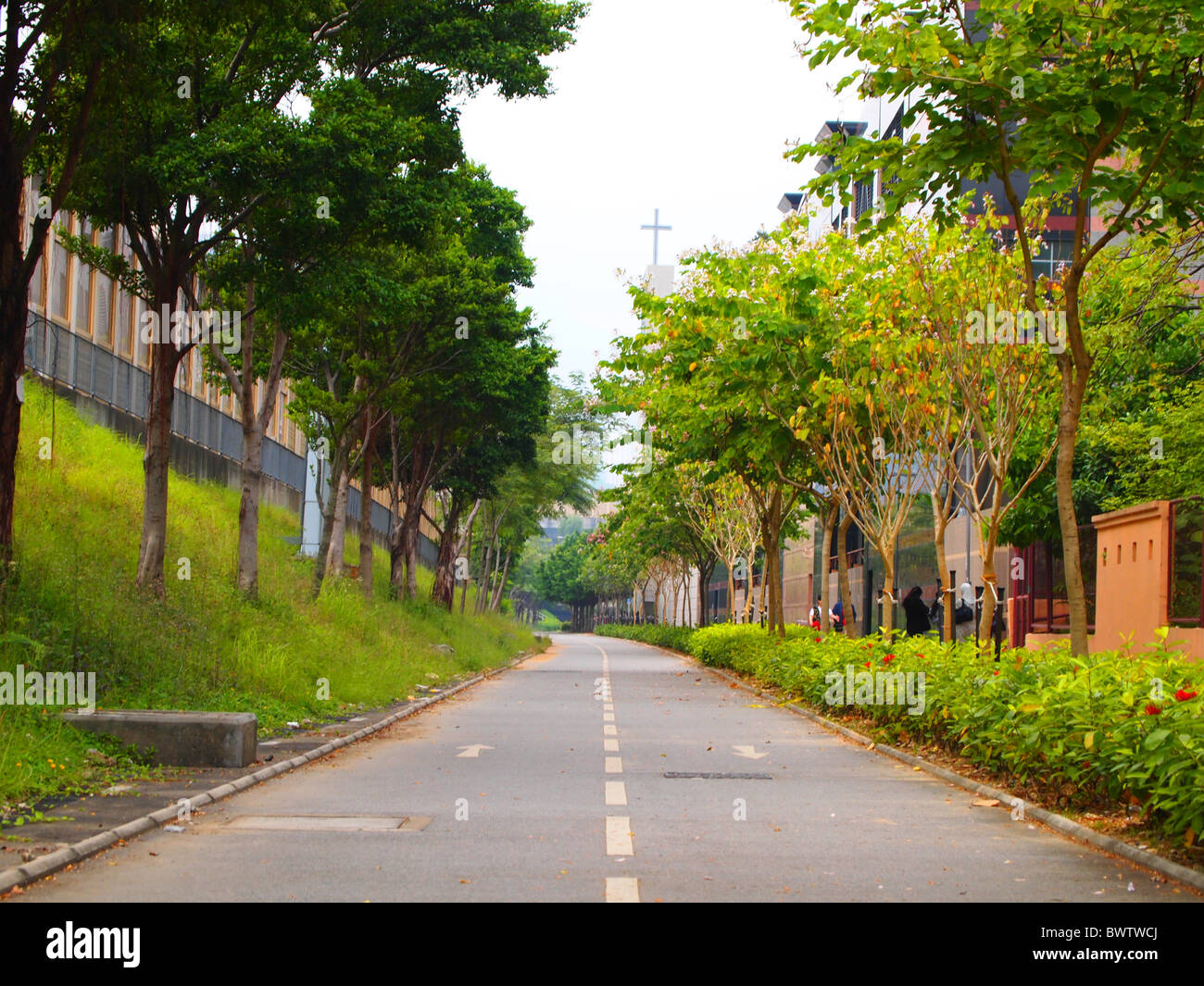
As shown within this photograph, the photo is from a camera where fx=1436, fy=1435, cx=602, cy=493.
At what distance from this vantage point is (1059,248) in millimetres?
45344

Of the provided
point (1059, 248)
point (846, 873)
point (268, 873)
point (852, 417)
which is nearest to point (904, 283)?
point (852, 417)

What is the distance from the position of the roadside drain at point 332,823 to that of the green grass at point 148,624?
1565mm

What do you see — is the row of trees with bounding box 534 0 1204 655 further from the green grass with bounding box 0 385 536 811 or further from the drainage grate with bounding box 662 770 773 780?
the green grass with bounding box 0 385 536 811

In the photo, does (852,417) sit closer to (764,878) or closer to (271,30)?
(271,30)

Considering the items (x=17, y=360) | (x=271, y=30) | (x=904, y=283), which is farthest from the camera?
(x=904, y=283)

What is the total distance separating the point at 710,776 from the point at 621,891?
6.06 meters

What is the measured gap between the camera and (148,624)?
16062mm

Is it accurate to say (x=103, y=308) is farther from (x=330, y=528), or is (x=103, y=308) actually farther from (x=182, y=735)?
(x=182, y=735)

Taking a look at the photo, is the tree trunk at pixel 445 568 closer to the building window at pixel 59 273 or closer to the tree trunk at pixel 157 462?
the building window at pixel 59 273

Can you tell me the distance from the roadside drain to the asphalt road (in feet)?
0.08

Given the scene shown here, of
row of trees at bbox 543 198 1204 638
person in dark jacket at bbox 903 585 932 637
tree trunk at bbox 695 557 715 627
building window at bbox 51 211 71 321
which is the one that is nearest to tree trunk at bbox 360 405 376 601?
row of trees at bbox 543 198 1204 638

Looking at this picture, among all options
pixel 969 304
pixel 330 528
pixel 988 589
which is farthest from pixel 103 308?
pixel 988 589

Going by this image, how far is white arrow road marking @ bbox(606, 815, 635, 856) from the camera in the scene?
29.1 ft
